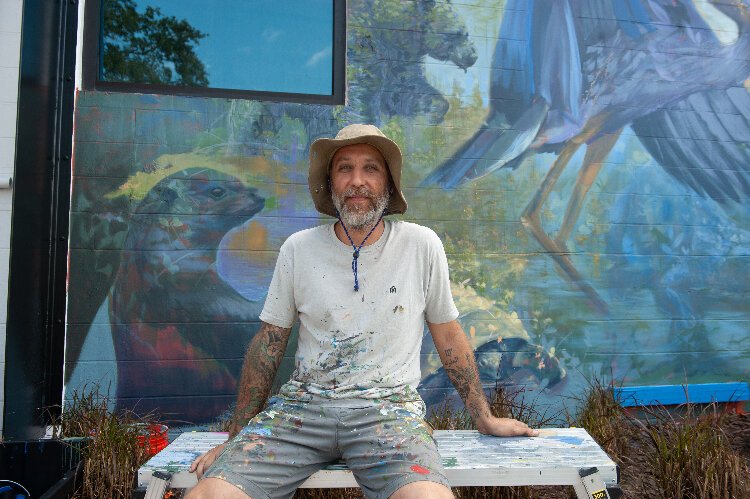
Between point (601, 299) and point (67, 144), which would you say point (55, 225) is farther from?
point (601, 299)

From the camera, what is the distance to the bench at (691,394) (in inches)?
175

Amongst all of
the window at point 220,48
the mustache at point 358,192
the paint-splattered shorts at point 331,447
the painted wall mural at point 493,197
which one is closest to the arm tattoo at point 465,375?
the paint-splattered shorts at point 331,447

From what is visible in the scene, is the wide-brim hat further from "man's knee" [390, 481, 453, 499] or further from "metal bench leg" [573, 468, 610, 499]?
"metal bench leg" [573, 468, 610, 499]

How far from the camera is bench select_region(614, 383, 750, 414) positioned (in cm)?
444

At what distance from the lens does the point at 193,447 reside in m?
2.57

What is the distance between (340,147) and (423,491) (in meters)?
1.35

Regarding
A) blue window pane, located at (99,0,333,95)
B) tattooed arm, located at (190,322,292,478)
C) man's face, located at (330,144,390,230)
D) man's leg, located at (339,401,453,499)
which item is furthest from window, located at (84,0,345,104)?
man's leg, located at (339,401,453,499)

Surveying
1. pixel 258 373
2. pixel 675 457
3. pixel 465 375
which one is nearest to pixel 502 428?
pixel 465 375

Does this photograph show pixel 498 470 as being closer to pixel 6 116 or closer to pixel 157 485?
pixel 157 485

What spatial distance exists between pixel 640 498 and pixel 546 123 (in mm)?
2561

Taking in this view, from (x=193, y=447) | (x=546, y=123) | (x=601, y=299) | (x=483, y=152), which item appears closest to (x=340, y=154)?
(x=193, y=447)

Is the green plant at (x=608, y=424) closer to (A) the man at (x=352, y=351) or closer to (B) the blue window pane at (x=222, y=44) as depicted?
(A) the man at (x=352, y=351)

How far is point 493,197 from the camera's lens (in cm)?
446

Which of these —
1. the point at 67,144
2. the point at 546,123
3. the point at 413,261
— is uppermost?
the point at 546,123
